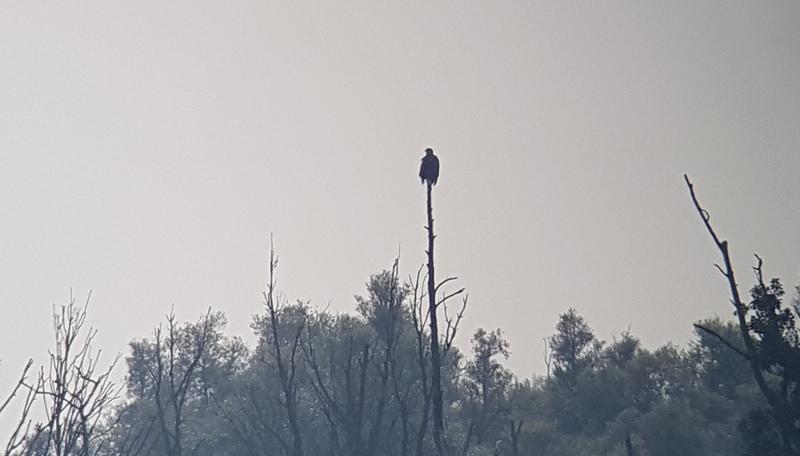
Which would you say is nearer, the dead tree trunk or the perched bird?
the dead tree trunk

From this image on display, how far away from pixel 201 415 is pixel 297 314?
351 inches

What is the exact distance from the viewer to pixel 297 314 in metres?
51.3

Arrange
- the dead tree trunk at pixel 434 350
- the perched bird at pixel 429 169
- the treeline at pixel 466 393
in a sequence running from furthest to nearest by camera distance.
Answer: the treeline at pixel 466 393, the perched bird at pixel 429 169, the dead tree trunk at pixel 434 350

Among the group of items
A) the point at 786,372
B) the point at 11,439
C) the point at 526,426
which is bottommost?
the point at 11,439

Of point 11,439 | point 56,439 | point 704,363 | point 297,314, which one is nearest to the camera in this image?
point 11,439

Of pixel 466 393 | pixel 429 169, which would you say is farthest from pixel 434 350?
pixel 466 393

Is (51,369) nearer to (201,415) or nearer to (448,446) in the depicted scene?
(448,446)

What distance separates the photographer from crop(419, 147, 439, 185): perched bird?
64.5ft

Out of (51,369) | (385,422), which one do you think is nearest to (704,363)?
(385,422)

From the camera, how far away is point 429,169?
19.7 metres

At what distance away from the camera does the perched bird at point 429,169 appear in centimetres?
1966

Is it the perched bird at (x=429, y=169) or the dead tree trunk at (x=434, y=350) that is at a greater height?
the perched bird at (x=429, y=169)

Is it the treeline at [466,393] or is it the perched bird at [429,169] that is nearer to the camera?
the perched bird at [429,169]

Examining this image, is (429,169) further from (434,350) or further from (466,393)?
(466,393)
